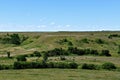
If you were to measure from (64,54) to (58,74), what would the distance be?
36718 mm

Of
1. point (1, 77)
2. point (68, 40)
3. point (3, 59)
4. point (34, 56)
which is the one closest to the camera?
point (1, 77)

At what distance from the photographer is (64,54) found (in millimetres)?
97062

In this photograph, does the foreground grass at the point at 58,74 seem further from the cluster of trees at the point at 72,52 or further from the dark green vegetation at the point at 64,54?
the cluster of trees at the point at 72,52

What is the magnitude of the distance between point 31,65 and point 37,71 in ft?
17.4

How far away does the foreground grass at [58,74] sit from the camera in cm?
5609

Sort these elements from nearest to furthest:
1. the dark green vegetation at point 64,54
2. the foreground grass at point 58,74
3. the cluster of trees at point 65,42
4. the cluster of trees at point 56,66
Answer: the foreground grass at point 58,74 → the cluster of trees at point 56,66 → the dark green vegetation at point 64,54 → the cluster of trees at point 65,42

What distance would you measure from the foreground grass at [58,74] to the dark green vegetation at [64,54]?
390 centimetres

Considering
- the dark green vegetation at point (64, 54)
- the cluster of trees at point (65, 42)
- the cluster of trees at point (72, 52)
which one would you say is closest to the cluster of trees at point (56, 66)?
the dark green vegetation at point (64, 54)

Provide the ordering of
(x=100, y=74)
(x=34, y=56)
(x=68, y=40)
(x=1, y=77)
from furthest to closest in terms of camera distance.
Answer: (x=68, y=40), (x=34, y=56), (x=100, y=74), (x=1, y=77)

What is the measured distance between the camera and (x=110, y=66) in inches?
2699

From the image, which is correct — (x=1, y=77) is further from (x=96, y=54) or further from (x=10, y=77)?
(x=96, y=54)

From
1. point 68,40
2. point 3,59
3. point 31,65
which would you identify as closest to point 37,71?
point 31,65

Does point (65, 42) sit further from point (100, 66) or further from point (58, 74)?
point (58, 74)

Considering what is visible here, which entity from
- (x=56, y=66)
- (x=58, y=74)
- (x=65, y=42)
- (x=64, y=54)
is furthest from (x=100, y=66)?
(x=65, y=42)
